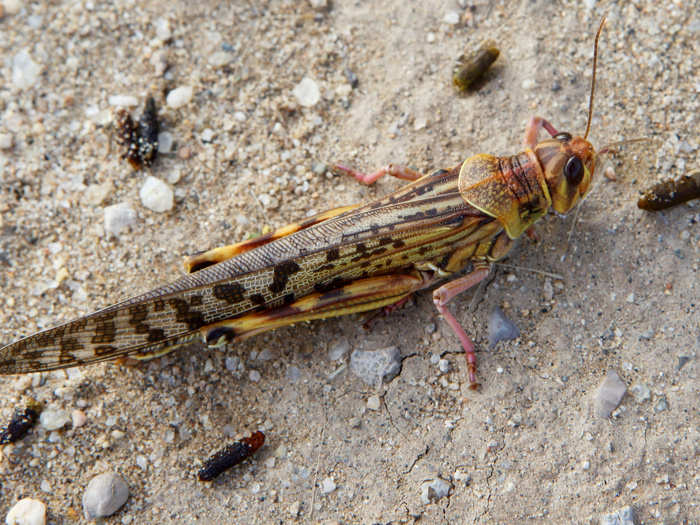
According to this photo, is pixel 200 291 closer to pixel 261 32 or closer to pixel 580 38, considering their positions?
pixel 261 32

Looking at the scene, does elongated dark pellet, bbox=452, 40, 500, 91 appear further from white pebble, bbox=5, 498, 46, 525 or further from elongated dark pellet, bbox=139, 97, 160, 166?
white pebble, bbox=5, 498, 46, 525

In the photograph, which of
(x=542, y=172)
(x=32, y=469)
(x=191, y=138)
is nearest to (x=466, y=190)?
(x=542, y=172)

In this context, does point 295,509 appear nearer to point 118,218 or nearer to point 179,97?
point 118,218

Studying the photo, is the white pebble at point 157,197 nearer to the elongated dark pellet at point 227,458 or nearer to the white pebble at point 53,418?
the white pebble at point 53,418

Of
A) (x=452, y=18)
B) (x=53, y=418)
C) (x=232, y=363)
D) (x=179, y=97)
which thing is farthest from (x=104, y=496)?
(x=452, y=18)

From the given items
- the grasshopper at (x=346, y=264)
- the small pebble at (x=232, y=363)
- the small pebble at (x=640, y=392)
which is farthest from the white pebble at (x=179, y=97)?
the small pebble at (x=640, y=392)

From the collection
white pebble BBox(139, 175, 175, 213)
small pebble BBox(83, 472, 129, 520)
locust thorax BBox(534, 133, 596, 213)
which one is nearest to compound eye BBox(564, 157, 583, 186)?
locust thorax BBox(534, 133, 596, 213)
